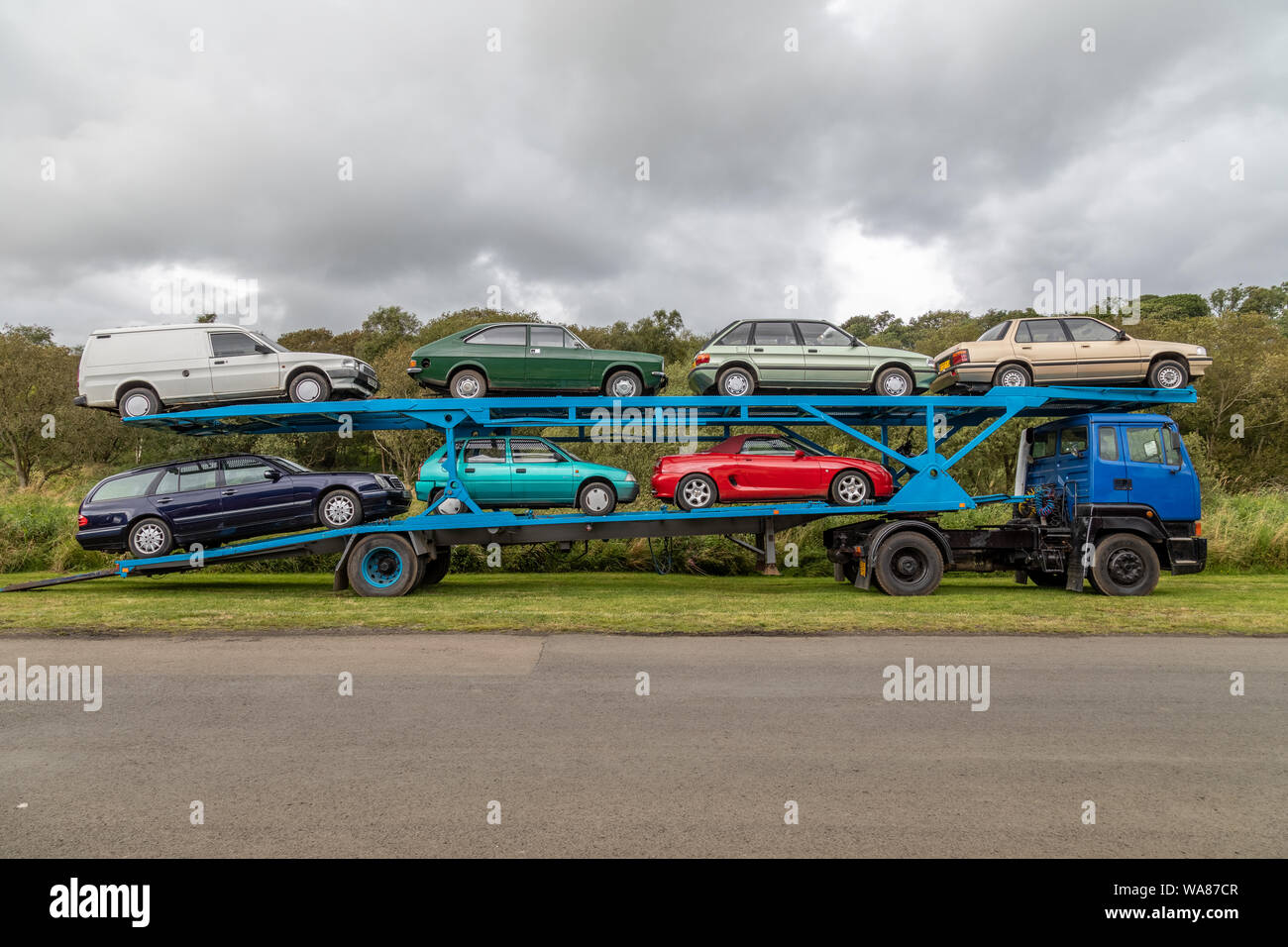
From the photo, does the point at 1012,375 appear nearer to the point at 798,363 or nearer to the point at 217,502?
the point at 798,363

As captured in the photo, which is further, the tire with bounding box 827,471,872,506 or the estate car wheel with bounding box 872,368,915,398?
the estate car wheel with bounding box 872,368,915,398

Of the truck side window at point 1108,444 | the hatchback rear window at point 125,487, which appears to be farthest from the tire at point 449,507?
the truck side window at point 1108,444

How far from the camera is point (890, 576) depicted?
12289mm

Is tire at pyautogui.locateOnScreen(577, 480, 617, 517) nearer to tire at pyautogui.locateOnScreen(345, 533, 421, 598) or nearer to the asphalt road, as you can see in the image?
tire at pyautogui.locateOnScreen(345, 533, 421, 598)

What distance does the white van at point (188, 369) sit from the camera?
39.1ft

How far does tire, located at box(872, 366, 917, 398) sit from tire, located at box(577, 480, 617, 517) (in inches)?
178

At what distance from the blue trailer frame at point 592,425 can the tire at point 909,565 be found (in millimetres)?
546

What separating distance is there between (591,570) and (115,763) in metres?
12.4

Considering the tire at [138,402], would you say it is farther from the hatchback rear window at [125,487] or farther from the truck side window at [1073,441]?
the truck side window at [1073,441]

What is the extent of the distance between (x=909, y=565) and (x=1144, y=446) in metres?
4.05

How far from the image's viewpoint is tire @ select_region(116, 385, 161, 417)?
1191 centimetres

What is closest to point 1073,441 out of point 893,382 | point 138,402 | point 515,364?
point 893,382

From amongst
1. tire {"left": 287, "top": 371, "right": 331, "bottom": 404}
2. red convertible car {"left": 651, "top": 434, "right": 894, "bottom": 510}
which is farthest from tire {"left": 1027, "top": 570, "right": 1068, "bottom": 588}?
tire {"left": 287, "top": 371, "right": 331, "bottom": 404}

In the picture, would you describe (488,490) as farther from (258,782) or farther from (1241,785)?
(1241,785)
